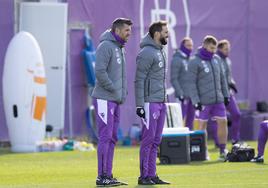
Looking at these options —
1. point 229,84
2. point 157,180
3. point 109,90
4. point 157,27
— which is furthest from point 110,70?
point 229,84

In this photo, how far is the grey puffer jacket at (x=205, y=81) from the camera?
64.4ft

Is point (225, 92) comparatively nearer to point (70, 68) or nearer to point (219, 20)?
point (70, 68)

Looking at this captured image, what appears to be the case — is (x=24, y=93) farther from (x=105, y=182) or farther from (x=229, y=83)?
(x=105, y=182)

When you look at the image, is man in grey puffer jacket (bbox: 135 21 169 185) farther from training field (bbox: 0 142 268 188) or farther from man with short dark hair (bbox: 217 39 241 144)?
man with short dark hair (bbox: 217 39 241 144)

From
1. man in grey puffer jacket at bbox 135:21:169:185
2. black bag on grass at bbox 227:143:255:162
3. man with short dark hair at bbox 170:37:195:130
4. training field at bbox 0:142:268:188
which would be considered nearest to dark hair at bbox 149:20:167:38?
man in grey puffer jacket at bbox 135:21:169:185

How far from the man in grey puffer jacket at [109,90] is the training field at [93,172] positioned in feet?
1.31

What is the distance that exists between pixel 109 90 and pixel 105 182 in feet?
4.06

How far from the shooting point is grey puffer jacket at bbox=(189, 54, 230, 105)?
19.6 meters

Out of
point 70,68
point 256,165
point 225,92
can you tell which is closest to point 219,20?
point 70,68

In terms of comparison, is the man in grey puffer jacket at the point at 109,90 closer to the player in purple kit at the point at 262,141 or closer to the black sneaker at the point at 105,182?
the black sneaker at the point at 105,182

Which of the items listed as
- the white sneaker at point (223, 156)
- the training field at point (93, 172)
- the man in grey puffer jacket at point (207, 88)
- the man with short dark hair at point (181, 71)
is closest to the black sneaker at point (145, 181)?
the training field at point (93, 172)

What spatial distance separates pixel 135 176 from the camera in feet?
51.8

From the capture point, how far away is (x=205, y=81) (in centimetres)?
1967

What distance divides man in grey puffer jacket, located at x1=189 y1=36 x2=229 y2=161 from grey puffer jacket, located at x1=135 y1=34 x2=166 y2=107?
5.01 meters
